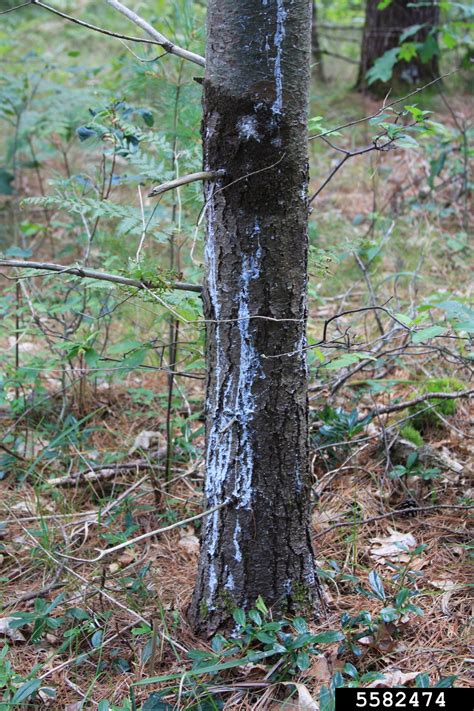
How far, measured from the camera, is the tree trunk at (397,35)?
6.46 metres

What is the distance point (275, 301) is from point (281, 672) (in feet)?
3.34

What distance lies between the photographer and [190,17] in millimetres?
2752

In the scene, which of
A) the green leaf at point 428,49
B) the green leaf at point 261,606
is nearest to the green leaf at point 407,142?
the green leaf at point 261,606

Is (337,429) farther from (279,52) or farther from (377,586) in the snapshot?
(279,52)

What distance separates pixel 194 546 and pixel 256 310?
116cm

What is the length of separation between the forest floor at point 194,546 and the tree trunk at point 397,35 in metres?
3.81

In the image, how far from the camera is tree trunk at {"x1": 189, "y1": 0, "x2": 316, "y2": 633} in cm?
163

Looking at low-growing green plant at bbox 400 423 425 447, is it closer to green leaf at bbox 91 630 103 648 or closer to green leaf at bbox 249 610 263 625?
green leaf at bbox 249 610 263 625

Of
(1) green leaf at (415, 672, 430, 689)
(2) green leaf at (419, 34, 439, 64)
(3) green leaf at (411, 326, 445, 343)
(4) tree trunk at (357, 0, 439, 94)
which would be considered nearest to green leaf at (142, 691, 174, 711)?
(1) green leaf at (415, 672, 430, 689)

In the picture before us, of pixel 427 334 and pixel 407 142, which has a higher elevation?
pixel 407 142

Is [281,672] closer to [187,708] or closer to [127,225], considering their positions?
[187,708]

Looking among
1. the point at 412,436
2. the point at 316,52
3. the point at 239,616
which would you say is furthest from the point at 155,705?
the point at 316,52

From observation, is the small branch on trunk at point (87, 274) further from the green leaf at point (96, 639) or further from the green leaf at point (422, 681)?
the green leaf at point (422, 681)

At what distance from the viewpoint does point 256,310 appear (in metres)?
1.74
